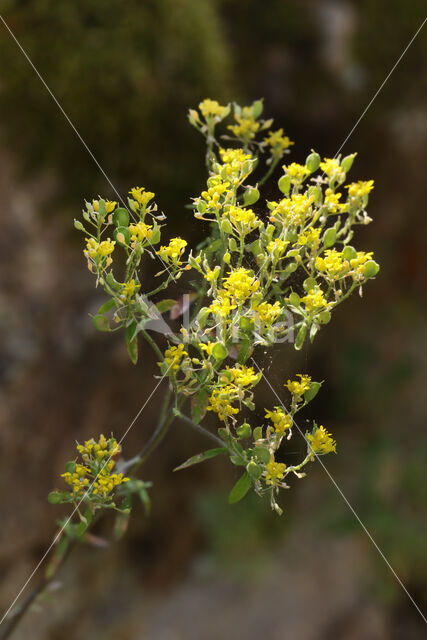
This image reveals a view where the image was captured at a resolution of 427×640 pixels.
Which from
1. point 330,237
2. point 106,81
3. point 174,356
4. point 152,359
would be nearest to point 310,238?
point 330,237

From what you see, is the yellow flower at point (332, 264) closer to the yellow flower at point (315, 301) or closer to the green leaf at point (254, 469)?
the yellow flower at point (315, 301)

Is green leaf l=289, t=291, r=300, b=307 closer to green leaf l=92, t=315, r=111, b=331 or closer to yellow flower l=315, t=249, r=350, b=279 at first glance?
yellow flower l=315, t=249, r=350, b=279

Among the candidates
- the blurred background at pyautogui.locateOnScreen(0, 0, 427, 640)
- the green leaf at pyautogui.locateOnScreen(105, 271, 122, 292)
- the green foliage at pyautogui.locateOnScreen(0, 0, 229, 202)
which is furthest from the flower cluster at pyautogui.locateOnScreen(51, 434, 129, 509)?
the green foliage at pyautogui.locateOnScreen(0, 0, 229, 202)

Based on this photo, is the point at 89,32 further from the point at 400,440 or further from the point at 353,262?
the point at 400,440

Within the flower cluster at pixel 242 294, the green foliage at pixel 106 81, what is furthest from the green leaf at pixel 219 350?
the green foliage at pixel 106 81

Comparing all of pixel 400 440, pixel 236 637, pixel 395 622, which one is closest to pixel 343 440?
pixel 400 440

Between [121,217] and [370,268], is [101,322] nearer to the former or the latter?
[121,217]
